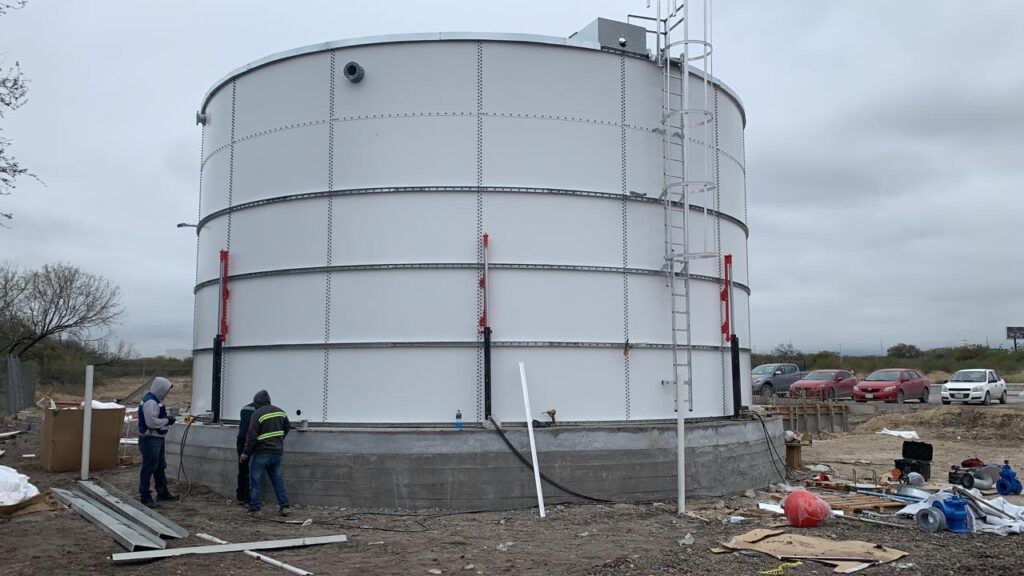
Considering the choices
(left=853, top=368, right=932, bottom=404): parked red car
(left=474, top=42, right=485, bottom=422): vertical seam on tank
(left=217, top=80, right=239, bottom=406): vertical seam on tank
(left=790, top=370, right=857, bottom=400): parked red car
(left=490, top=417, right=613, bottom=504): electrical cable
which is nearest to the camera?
(left=490, top=417, right=613, bottom=504): electrical cable

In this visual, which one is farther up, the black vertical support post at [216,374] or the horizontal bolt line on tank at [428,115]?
the horizontal bolt line on tank at [428,115]

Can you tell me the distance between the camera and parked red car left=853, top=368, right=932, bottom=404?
2848 cm

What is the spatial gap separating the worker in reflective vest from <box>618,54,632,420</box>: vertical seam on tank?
187 inches

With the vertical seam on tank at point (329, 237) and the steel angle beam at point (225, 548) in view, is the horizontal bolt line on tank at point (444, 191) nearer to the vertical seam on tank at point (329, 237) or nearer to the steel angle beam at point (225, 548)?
the vertical seam on tank at point (329, 237)

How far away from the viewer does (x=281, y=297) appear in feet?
37.0

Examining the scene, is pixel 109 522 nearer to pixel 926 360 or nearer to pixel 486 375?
pixel 486 375

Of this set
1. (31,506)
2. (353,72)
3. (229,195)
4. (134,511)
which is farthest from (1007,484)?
(31,506)

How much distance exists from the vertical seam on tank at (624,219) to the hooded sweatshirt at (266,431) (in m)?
4.70

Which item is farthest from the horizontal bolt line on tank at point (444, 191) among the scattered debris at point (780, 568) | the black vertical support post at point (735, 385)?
the scattered debris at point (780, 568)

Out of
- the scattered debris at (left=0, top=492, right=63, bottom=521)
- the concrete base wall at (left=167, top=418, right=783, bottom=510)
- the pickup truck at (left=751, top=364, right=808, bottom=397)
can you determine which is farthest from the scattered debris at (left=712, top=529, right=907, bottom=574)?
the pickup truck at (left=751, top=364, right=808, bottom=397)

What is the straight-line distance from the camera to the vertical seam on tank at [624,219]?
10984mm

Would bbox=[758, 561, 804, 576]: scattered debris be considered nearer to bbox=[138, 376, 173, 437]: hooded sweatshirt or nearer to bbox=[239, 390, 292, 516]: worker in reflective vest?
bbox=[239, 390, 292, 516]: worker in reflective vest

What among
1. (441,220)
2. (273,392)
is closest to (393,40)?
(441,220)

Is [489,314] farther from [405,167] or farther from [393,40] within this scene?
[393,40]
